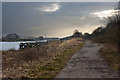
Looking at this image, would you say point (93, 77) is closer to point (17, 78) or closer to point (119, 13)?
point (17, 78)

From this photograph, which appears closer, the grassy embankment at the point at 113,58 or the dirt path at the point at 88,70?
the dirt path at the point at 88,70

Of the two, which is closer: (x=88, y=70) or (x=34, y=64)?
(x=88, y=70)

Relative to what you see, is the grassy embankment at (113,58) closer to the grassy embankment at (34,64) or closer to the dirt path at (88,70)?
the dirt path at (88,70)

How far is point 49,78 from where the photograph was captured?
8820 mm

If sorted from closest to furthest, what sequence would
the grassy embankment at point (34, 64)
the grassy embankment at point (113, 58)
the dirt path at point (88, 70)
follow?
the dirt path at point (88, 70)
the grassy embankment at point (34, 64)
the grassy embankment at point (113, 58)

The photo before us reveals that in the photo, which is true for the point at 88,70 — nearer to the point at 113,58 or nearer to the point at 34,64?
the point at 34,64

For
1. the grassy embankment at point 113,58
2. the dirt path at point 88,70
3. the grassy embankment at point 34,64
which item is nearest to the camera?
the dirt path at point 88,70

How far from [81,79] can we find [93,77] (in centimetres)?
75

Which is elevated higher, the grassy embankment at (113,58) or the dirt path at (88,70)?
the grassy embankment at (113,58)

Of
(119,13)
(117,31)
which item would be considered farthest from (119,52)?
(119,13)

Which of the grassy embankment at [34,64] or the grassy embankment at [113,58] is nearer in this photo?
the grassy embankment at [34,64]

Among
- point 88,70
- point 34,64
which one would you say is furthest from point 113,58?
point 34,64

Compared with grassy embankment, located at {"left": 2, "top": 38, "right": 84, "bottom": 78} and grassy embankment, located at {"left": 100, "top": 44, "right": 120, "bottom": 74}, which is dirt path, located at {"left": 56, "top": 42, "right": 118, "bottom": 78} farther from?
grassy embankment, located at {"left": 2, "top": 38, "right": 84, "bottom": 78}

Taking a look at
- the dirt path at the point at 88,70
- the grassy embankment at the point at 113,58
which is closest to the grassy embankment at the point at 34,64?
the dirt path at the point at 88,70
